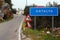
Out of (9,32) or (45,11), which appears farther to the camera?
(9,32)

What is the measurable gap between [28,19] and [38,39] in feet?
22.6

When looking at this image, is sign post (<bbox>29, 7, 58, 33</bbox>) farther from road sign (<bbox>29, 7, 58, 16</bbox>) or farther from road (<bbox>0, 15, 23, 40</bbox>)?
road (<bbox>0, 15, 23, 40</bbox>)

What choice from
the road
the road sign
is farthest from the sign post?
the road

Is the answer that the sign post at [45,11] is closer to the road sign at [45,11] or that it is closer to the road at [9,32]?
the road sign at [45,11]

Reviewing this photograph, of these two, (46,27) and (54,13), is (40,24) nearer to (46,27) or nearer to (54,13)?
(46,27)

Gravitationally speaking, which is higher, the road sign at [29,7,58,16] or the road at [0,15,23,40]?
the road sign at [29,7,58,16]

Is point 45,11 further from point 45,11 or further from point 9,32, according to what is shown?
point 9,32

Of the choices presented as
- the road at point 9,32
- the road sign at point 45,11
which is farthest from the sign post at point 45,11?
the road at point 9,32

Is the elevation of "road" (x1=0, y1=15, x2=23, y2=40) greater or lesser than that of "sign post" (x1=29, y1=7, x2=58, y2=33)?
lesser

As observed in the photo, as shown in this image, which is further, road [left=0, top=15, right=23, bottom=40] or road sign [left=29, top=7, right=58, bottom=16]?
road [left=0, top=15, right=23, bottom=40]

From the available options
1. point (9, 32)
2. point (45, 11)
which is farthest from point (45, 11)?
point (9, 32)

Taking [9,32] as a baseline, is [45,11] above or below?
above

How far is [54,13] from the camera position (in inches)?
611

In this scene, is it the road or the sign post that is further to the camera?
the road
